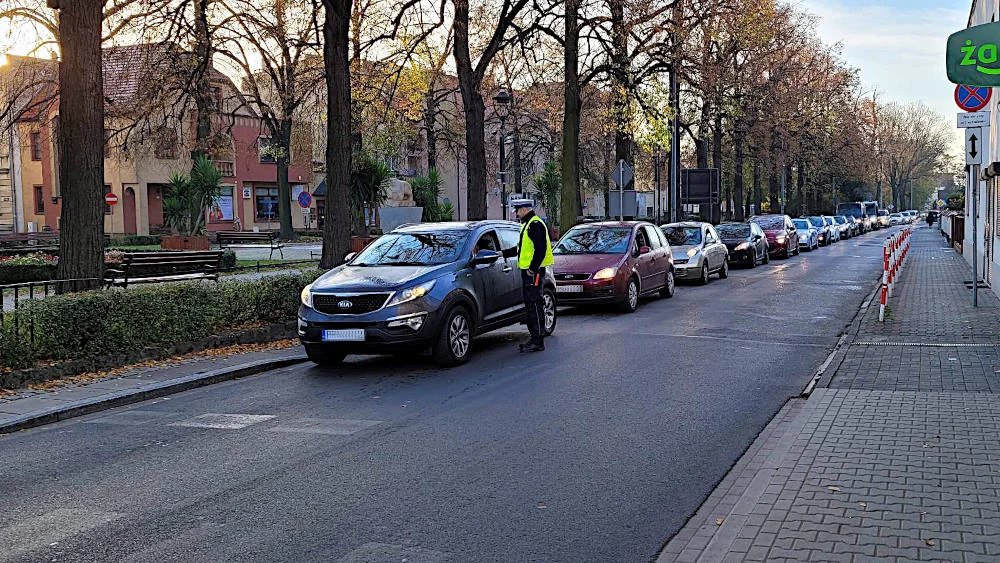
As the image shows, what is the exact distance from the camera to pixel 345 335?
10820 millimetres

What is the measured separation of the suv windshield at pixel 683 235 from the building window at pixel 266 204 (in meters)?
46.6

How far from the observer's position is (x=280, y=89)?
35.2 meters

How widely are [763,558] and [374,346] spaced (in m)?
6.80

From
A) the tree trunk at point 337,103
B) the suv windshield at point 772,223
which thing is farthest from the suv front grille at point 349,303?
the suv windshield at point 772,223

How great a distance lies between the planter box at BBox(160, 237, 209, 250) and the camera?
31.8 m

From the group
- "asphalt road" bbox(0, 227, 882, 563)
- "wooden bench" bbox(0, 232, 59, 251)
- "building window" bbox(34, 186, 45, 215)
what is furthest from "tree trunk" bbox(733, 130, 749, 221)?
"building window" bbox(34, 186, 45, 215)

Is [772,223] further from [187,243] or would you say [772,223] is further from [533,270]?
[533,270]

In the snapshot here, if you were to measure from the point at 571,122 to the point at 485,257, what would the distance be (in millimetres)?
16094

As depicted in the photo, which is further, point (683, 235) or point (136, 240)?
point (136, 240)

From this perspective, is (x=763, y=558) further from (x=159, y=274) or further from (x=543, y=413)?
(x=159, y=274)

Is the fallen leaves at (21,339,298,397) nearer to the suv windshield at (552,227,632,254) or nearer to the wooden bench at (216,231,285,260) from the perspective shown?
the suv windshield at (552,227,632,254)

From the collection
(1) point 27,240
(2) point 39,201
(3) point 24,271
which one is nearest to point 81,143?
(3) point 24,271

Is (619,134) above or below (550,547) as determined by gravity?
above

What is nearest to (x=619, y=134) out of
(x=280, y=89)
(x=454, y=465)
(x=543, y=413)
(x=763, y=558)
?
(x=280, y=89)
